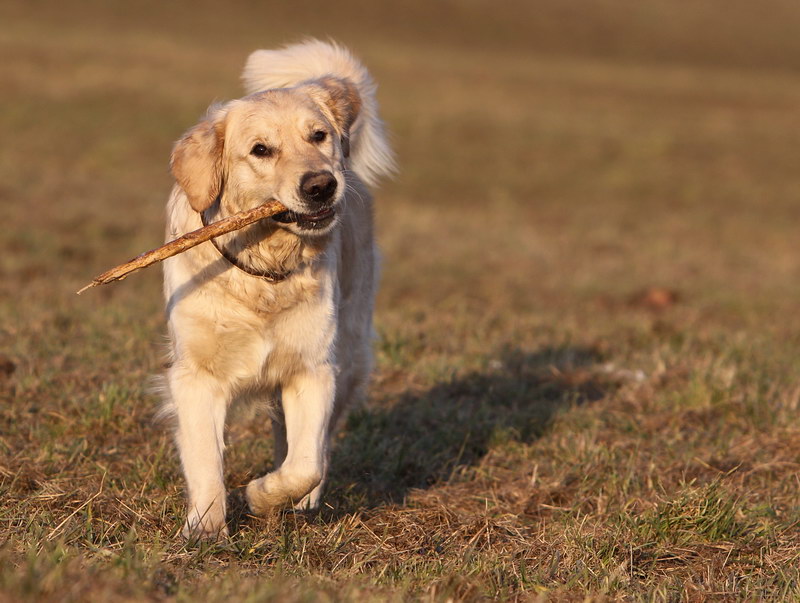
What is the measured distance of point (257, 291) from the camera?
12.0 ft

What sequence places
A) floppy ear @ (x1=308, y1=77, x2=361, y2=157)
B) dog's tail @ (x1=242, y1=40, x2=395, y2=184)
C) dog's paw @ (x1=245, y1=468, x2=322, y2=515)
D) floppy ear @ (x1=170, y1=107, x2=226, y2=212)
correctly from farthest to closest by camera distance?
dog's tail @ (x1=242, y1=40, x2=395, y2=184), floppy ear @ (x1=308, y1=77, x2=361, y2=157), floppy ear @ (x1=170, y1=107, x2=226, y2=212), dog's paw @ (x1=245, y1=468, x2=322, y2=515)

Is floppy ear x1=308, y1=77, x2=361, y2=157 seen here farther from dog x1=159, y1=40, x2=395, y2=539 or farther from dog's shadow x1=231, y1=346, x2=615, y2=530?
dog's shadow x1=231, y1=346, x2=615, y2=530

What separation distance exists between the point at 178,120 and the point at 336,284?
56.3 feet

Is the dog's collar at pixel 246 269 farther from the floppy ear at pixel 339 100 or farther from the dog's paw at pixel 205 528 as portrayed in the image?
the dog's paw at pixel 205 528

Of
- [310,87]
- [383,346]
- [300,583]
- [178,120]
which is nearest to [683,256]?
[383,346]

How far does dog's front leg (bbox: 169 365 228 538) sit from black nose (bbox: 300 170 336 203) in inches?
31.0

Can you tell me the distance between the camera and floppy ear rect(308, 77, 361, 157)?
4.02 m

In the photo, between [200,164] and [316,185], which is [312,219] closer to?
[316,185]

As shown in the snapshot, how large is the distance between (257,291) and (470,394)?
87.2 inches

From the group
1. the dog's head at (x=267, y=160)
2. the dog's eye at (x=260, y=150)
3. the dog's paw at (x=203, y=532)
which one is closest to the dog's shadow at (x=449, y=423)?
the dog's paw at (x=203, y=532)

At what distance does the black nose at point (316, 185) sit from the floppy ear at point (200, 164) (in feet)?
1.23

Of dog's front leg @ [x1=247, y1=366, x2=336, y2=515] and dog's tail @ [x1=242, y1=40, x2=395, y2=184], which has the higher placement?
dog's tail @ [x1=242, y1=40, x2=395, y2=184]

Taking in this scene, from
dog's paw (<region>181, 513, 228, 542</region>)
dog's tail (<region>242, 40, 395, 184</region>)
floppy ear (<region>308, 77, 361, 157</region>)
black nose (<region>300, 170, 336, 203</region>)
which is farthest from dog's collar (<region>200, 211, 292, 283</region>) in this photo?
dog's tail (<region>242, 40, 395, 184</region>)

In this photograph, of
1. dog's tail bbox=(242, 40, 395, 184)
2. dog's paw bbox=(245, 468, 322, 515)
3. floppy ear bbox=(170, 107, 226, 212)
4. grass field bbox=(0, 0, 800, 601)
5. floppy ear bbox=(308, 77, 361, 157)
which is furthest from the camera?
dog's tail bbox=(242, 40, 395, 184)
